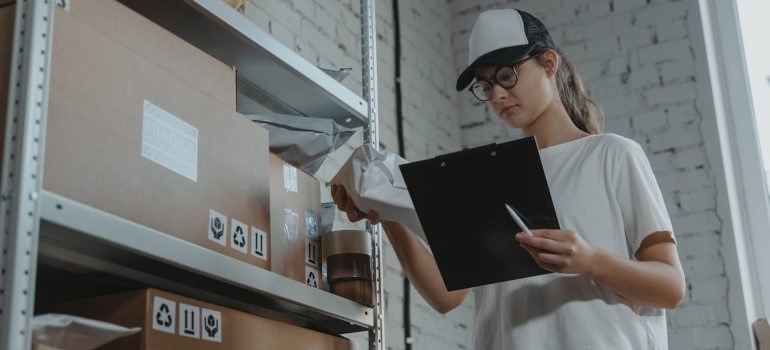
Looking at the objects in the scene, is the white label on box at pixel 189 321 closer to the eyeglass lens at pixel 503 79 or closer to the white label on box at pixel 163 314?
the white label on box at pixel 163 314

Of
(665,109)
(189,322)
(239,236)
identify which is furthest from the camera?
(665,109)

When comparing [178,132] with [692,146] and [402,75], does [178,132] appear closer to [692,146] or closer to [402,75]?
[402,75]

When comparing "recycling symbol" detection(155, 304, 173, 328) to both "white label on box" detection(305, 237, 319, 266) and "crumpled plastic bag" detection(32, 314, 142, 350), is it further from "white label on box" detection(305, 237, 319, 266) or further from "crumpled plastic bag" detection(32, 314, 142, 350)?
"white label on box" detection(305, 237, 319, 266)

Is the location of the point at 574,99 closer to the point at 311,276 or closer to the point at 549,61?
the point at 549,61

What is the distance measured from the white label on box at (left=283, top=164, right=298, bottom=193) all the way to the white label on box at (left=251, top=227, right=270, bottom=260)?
144 mm

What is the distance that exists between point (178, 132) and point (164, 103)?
0.05 metres

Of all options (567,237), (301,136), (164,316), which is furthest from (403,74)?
(164,316)

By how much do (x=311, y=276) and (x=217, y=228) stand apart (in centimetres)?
32

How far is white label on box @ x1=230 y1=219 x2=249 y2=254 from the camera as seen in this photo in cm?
144

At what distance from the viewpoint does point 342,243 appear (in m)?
1.71

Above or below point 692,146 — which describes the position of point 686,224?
below

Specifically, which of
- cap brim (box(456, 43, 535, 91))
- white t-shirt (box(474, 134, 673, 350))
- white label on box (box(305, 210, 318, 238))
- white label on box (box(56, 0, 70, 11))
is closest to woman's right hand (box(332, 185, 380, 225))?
white label on box (box(305, 210, 318, 238))

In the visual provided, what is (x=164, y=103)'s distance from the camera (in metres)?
1.34

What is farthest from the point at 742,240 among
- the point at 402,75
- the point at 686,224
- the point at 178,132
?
the point at 178,132
